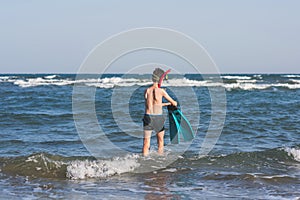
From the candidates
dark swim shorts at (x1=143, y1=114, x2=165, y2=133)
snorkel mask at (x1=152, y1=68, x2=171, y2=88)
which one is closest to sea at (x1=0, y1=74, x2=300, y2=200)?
dark swim shorts at (x1=143, y1=114, x2=165, y2=133)

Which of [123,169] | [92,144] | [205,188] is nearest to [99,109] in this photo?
[92,144]

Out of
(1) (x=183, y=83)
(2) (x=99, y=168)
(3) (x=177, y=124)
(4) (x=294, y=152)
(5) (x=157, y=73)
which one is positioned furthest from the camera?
(1) (x=183, y=83)

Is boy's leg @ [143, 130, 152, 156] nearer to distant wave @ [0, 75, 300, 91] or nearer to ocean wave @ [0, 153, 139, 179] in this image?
ocean wave @ [0, 153, 139, 179]

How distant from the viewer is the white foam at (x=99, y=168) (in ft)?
26.8

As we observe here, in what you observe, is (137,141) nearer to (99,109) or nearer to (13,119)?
(13,119)

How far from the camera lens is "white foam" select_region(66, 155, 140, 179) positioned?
8.16 meters

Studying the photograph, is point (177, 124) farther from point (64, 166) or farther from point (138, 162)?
point (64, 166)

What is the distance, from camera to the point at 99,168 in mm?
8508

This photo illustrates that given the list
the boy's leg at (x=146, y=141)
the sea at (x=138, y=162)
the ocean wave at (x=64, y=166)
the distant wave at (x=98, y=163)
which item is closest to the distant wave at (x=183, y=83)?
the sea at (x=138, y=162)

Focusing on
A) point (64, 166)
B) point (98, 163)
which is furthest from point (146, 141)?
point (64, 166)

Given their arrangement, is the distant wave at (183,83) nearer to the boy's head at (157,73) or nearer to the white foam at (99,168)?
the boy's head at (157,73)

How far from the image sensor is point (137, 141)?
11797mm

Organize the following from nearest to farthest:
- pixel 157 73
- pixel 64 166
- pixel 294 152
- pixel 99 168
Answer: pixel 99 168, pixel 64 166, pixel 157 73, pixel 294 152

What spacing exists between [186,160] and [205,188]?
2286 millimetres
